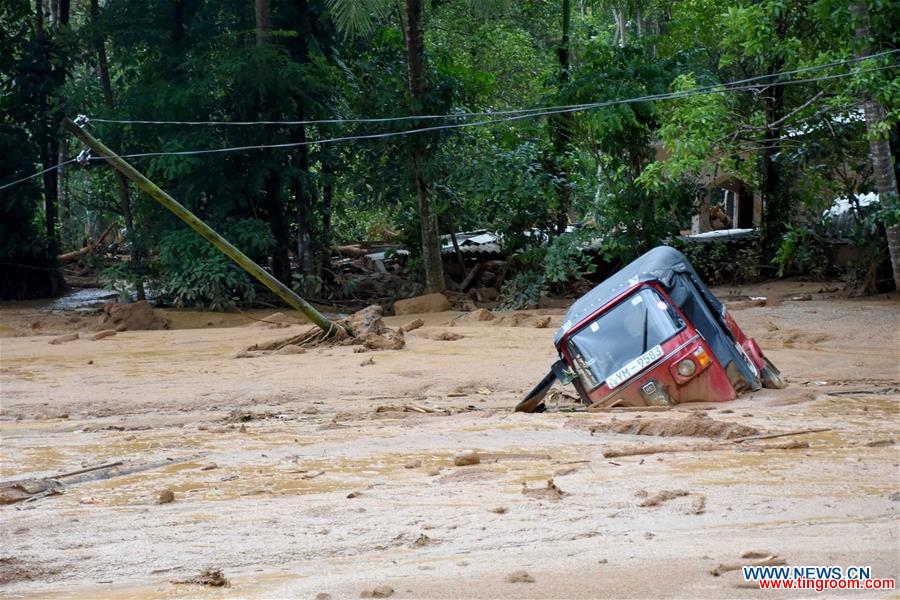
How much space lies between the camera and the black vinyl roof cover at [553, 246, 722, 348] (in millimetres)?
10039

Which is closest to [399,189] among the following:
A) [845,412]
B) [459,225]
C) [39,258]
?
[459,225]

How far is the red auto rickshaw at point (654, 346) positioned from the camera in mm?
9875

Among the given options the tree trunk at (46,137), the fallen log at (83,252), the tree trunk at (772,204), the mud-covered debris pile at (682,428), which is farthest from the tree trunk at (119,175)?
the mud-covered debris pile at (682,428)

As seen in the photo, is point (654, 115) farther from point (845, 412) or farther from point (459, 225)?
point (845, 412)

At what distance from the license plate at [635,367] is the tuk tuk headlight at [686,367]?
7.9 inches

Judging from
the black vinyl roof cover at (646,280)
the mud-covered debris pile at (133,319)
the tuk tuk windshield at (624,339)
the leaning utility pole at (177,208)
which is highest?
the leaning utility pole at (177,208)

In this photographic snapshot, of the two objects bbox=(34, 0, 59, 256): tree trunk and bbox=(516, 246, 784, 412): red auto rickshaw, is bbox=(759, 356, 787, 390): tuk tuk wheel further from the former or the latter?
bbox=(34, 0, 59, 256): tree trunk

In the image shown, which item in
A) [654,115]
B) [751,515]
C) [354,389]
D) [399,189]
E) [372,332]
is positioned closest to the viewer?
[751,515]

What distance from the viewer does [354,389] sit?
43.6ft

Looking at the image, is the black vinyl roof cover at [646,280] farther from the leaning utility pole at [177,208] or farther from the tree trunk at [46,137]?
the tree trunk at [46,137]

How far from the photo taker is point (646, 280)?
10.0 m

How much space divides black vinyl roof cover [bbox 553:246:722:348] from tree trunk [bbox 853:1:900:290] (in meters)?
6.47

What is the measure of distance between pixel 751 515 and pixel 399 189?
688 inches

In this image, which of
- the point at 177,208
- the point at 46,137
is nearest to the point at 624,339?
the point at 177,208
